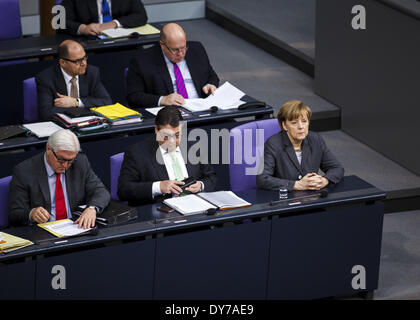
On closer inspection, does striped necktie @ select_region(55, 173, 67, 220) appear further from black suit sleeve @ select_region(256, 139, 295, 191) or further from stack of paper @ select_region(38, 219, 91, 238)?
black suit sleeve @ select_region(256, 139, 295, 191)

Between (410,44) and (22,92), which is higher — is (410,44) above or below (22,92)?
above

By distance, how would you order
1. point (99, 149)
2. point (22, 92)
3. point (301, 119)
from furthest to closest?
point (22, 92) → point (99, 149) → point (301, 119)

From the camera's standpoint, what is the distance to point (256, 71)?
9.46 m

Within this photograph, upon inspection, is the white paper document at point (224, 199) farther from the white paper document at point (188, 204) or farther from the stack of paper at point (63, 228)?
the stack of paper at point (63, 228)

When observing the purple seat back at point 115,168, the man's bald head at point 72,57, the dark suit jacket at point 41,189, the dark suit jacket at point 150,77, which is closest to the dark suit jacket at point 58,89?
the man's bald head at point 72,57

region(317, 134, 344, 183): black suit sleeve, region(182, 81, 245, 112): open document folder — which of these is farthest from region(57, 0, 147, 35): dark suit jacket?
region(317, 134, 344, 183): black suit sleeve

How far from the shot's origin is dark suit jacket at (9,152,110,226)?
18.3 feet

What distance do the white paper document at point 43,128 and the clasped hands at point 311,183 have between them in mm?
1777

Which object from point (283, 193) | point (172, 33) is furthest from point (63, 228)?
point (172, 33)

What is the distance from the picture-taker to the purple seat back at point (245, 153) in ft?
20.5
